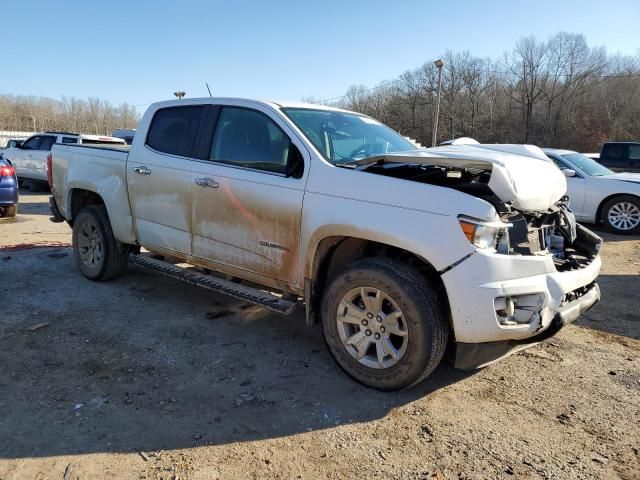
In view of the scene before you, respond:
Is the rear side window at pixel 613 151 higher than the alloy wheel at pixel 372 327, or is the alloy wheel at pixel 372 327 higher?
the rear side window at pixel 613 151

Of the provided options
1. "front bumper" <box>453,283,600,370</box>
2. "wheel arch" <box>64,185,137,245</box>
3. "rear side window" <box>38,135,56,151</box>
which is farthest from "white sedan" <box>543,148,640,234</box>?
"rear side window" <box>38,135,56,151</box>

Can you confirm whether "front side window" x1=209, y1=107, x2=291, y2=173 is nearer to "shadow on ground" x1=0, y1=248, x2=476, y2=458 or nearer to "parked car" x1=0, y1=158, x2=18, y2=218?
"shadow on ground" x1=0, y1=248, x2=476, y2=458

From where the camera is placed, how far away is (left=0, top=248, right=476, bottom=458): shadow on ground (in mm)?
2850

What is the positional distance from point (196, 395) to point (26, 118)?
260 ft

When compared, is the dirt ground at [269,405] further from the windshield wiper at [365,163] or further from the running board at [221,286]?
the windshield wiper at [365,163]

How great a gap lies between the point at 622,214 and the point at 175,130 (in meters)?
9.06

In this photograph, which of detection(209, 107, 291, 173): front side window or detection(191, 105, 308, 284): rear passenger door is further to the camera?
detection(209, 107, 291, 173): front side window

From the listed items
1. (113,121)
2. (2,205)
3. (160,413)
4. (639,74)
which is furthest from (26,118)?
(160,413)

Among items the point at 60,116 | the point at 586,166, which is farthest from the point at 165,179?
the point at 60,116

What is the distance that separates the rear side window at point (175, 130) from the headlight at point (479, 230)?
106 inches

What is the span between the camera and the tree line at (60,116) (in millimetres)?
68125

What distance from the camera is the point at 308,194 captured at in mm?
3545

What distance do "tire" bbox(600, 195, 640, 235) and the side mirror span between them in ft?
28.3

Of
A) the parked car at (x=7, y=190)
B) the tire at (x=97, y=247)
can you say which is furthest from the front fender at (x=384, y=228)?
the parked car at (x=7, y=190)
